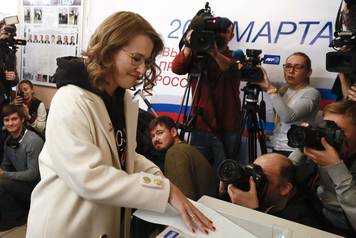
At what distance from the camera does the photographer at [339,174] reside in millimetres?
1051

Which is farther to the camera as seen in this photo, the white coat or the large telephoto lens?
the large telephoto lens

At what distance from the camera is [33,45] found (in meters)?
3.62

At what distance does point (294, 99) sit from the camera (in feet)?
6.59

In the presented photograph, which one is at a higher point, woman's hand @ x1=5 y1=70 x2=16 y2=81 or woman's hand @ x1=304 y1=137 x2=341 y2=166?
woman's hand @ x1=304 y1=137 x2=341 y2=166

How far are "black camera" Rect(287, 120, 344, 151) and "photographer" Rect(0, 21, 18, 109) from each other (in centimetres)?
269

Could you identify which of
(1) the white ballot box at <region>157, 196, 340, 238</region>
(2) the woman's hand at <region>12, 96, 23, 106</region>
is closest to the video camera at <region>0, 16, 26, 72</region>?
(2) the woman's hand at <region>12, 96, 23, 106</region>

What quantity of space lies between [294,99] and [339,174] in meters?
1.01

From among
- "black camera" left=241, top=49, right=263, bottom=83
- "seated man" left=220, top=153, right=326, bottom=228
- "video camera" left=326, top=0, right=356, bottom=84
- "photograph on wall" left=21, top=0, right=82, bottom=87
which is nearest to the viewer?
"seated man" left=220, top=153, right=326, bottom=228

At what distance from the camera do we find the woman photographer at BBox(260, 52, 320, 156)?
187 cm

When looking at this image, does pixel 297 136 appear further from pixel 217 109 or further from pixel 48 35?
pixel 48 35

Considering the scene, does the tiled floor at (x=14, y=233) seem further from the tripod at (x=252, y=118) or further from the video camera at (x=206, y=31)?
the video camera at (x=206, y=31)

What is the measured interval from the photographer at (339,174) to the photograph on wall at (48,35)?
8.76 feet

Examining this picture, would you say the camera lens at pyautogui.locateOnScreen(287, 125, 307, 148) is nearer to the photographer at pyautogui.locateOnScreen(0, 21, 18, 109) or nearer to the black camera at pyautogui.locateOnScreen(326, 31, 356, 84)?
the black camera at pyautogui.locateOnScreen(326, 31, 356, 84)

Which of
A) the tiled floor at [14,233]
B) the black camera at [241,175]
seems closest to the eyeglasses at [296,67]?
the black camera at [241,175]
